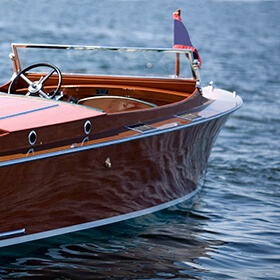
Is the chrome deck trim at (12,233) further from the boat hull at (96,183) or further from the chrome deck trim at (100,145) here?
the chrome deck trim at (100,145)

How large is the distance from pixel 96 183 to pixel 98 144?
367 millimetres

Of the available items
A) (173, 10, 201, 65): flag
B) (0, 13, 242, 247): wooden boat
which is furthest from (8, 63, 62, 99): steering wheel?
(173, 10, 201, 65): flag

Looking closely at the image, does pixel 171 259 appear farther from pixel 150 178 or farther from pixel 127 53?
pixel 127 53

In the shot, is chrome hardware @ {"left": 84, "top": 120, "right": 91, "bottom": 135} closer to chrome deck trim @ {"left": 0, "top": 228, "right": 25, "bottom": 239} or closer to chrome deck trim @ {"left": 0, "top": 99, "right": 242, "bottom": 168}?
chrome deck trim @ {"left": 0, "top": 99, "right": 242, "bottom": 168}

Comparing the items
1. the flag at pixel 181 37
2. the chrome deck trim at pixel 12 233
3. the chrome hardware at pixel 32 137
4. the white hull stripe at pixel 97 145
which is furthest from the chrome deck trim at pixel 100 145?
the flag at pixel 181 37

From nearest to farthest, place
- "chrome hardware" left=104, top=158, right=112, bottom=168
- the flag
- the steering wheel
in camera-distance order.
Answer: "chrome hardware" left=104, top=158, right=112, bottom=168 < the steering wheel < the flag

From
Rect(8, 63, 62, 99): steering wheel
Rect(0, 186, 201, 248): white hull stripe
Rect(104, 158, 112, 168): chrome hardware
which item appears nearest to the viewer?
Rect(0, 186, 201, 248): white hull stripe

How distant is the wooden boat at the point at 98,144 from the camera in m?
4.42

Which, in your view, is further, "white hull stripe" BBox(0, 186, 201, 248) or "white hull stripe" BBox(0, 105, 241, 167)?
"white hull stripe" BBox(0, 186, 201, 248)

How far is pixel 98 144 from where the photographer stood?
4695 millimetres

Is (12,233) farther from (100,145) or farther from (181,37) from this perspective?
(181,37)

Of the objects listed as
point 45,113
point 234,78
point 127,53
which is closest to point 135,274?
point 45,113

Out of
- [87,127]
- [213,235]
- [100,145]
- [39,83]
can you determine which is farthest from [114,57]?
[213,235]

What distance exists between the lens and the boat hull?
4.39 metres
